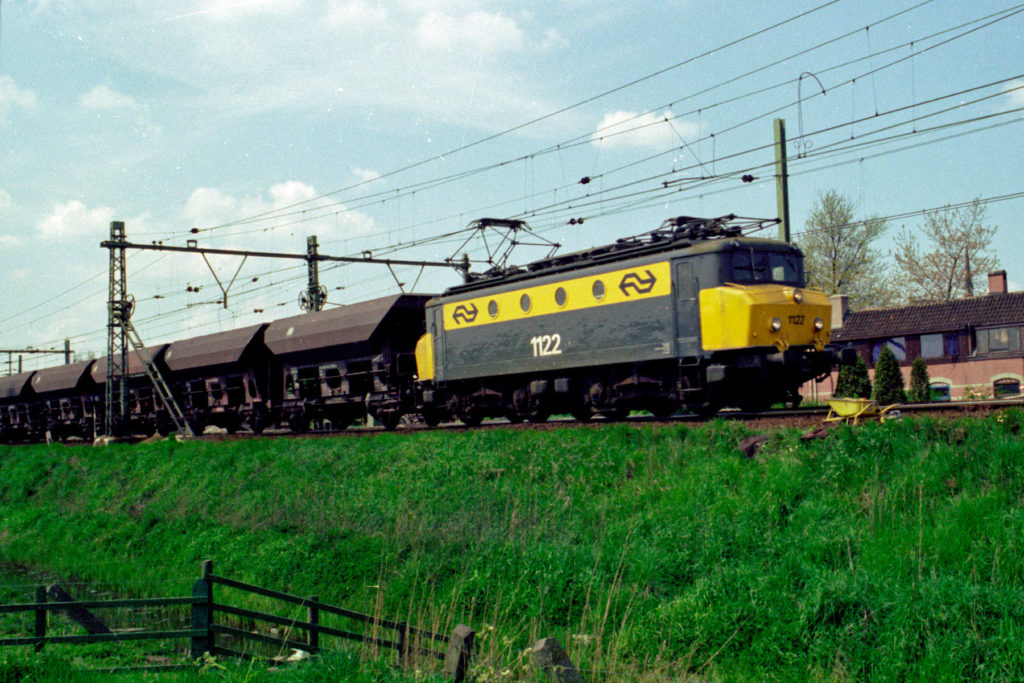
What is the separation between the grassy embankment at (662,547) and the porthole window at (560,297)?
122 inches

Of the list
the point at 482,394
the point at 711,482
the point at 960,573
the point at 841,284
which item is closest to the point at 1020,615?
the point at 960,573

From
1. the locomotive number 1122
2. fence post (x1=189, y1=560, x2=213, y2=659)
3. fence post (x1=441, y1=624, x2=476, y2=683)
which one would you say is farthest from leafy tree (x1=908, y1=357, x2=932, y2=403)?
fence post (x1=189, y1=560, x2=213, y2=659)

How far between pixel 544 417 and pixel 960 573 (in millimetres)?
11196

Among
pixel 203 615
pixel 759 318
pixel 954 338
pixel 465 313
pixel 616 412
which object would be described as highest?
pixel 465 313

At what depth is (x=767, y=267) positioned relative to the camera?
1536 cm

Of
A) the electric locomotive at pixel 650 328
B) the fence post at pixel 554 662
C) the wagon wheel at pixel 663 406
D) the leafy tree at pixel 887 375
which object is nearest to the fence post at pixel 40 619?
the fence post at pixel 554 662

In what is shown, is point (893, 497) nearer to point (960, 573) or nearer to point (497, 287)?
point (960, 573)

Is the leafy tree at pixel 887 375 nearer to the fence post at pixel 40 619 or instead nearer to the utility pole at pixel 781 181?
the utility pole at pixel 781 181

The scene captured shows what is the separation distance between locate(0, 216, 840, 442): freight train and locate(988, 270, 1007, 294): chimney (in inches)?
1360

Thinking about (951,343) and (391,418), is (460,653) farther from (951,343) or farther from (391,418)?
(951,343)

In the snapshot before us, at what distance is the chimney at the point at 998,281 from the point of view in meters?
44.9

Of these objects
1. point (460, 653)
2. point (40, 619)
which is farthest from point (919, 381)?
point (40, 619)

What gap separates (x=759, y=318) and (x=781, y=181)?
7598 mm

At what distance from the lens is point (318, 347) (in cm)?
2459
